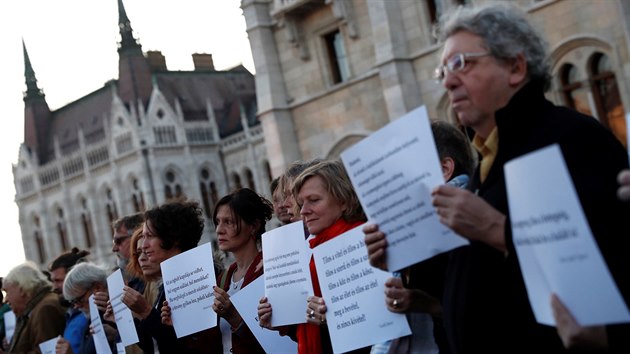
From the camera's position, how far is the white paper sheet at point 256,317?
16.7 ft

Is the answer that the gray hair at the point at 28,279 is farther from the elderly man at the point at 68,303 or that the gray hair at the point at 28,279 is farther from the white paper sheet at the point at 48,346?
the white paper sheet at the point at 48,346

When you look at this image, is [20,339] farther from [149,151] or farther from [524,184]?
[149,151]

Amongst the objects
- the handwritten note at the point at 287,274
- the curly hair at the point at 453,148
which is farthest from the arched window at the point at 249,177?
the curly hair at the point at 453,148

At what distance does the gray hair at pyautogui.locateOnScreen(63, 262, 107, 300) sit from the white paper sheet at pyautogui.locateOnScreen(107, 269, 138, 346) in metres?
0.81

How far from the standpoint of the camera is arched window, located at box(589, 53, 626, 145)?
15859mm

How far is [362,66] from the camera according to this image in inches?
757

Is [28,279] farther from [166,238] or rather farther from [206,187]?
[206,187]

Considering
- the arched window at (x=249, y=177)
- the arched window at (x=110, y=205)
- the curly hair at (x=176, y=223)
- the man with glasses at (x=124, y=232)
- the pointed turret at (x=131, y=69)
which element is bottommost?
the curly hair at (x=176, y=223)

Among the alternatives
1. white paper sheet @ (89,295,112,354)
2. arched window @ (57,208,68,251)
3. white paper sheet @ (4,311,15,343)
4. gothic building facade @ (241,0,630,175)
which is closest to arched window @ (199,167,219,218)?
arched window @ (57,208,68,251)

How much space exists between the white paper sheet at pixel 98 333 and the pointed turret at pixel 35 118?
69738mm

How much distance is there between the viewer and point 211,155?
6356 cm

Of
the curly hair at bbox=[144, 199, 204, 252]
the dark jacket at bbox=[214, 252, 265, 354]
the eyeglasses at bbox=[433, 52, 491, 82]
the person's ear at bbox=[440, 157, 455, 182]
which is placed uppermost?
the curly hair at bbox=[144, 199, 204, 252]

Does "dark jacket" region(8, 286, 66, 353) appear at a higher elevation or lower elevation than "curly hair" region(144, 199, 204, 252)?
lower

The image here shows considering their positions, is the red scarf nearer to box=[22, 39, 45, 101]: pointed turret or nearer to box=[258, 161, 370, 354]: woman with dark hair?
box=[258, 161, 370, 354]: woman with dark hair
